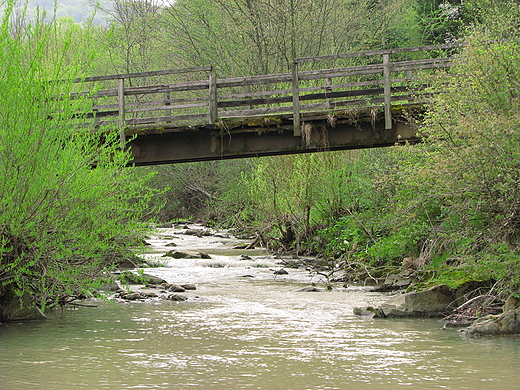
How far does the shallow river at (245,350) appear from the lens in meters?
7.52

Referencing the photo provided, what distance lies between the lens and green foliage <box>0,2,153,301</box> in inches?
359

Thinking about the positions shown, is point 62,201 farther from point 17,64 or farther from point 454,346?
point 454,346

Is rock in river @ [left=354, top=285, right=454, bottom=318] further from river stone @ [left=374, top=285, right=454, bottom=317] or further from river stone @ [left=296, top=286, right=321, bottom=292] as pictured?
river stone @ [left=296, top=286, right=321, bottom=292]

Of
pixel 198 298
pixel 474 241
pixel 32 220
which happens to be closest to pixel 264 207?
pixel 198 298

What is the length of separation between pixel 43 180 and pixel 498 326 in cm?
675

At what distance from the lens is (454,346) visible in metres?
9.05

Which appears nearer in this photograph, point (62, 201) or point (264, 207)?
point (62, 201)

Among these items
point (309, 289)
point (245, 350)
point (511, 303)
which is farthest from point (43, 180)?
point (309, 289)

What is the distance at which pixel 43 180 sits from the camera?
9.23m

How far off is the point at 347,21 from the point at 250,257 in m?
11.6

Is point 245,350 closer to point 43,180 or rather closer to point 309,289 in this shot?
point 43,180

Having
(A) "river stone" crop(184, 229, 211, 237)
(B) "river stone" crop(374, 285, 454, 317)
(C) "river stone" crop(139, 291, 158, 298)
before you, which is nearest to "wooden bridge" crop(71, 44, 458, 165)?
(C) "river stone" crop(139, 291, 158, 298)

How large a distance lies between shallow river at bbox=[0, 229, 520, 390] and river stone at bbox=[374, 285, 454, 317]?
1.34ft

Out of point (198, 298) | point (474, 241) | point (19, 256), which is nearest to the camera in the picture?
point (19, 256)
